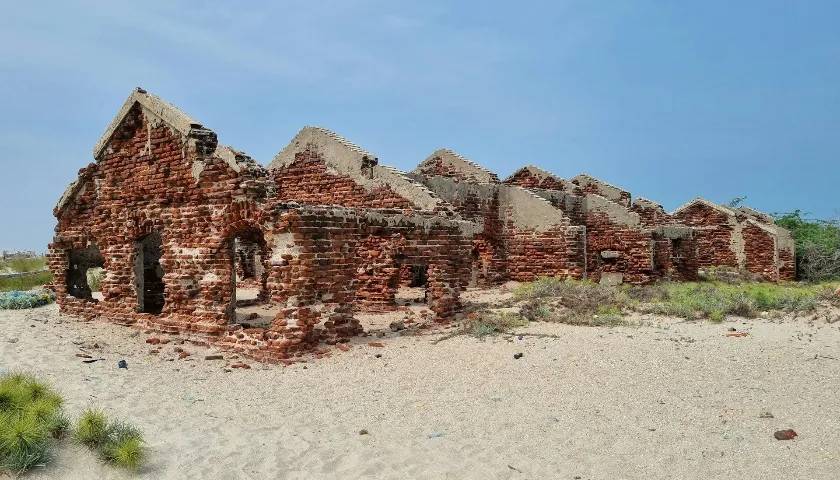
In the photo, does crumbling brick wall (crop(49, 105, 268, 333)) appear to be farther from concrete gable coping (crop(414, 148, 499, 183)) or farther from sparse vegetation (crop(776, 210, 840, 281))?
sparse vegetation (crop(776, 210, 840, 281))

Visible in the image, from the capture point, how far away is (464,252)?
1191cm

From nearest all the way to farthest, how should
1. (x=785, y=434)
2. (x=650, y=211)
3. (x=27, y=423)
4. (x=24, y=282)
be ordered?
(x=27, y=423), (x=785, y=434), (x=24, y=282), (x=650, y=211)

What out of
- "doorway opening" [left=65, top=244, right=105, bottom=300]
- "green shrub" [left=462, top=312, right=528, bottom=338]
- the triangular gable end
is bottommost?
"green shrub" [left=462, top=312, right=528, bottom=338]

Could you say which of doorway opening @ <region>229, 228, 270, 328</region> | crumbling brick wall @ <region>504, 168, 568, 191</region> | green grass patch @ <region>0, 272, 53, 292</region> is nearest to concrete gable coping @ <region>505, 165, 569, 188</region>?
crumbling brick wall @ <region>504, 168, 568, 191</region>

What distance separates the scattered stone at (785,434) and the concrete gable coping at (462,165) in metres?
15.1

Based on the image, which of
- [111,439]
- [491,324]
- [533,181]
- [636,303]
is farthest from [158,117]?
[533,181]

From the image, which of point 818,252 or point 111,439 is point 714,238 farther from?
point 111,439

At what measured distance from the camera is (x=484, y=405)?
6.06m

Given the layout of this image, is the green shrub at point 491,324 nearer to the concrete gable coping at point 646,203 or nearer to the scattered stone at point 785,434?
the scattered stone at point 785,434

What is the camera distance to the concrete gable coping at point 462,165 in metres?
20.0

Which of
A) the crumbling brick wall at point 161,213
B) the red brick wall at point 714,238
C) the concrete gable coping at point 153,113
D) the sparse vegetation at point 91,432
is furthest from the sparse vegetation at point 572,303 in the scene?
the red brick wall at point 714,238

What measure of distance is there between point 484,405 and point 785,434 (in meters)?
2.64

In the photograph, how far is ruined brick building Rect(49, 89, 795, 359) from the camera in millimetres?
8836

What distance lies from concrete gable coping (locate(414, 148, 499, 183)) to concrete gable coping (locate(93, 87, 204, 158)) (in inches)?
449
